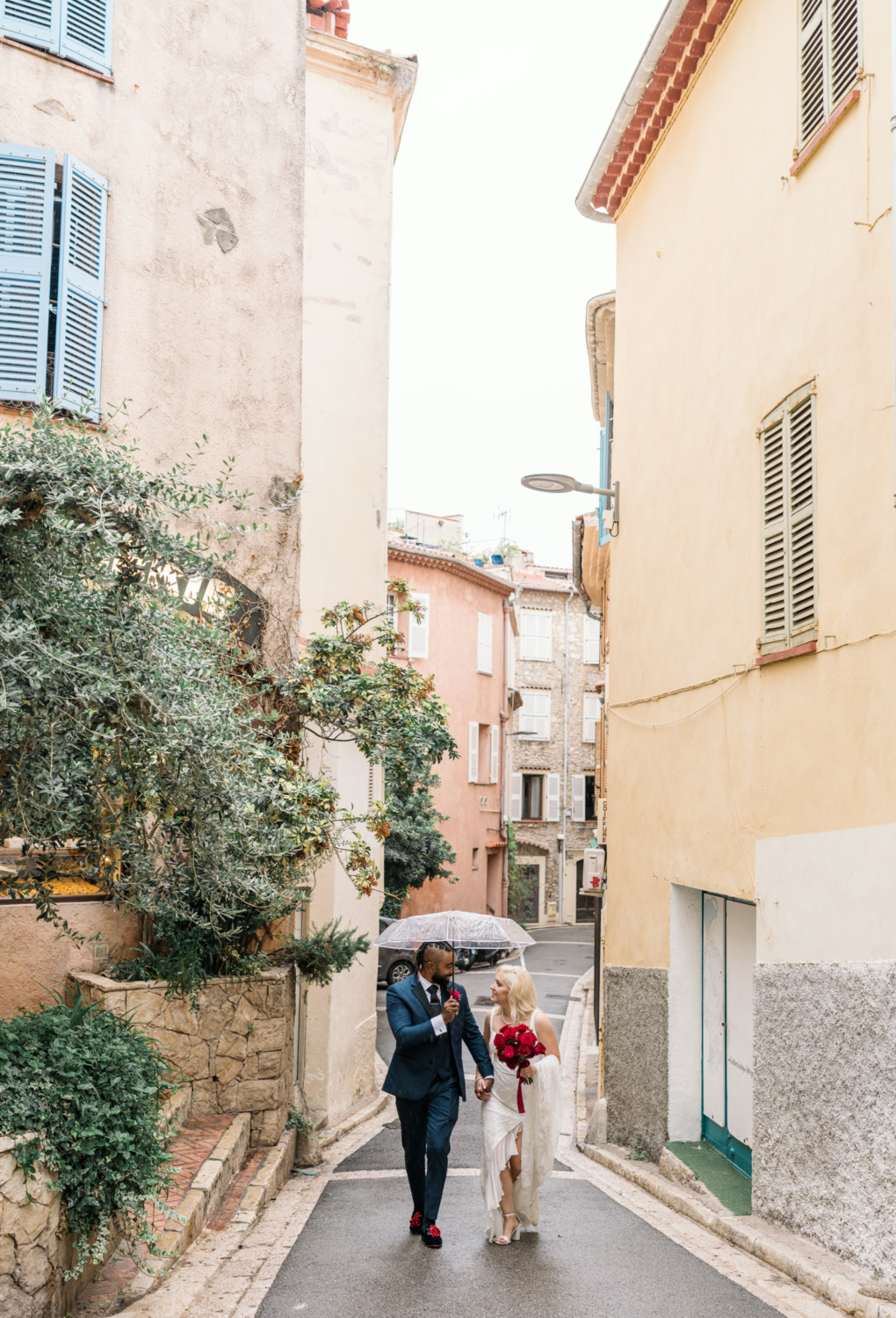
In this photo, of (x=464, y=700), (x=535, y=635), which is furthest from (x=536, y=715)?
(x=464, y=700)

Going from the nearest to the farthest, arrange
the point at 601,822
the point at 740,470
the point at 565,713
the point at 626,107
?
the point at 740,470
the point at 626,107
the point at 601,822
the point at 565,713

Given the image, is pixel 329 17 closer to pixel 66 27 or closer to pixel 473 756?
pixel 66 27

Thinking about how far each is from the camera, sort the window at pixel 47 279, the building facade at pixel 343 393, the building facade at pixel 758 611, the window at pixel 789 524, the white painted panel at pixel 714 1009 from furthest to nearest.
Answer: the building facade at pixel 343 393, the window at pixel 47 279, the white painted panel at pixel 714 1009, the window at pixel 789 524, the building facade at pixel 758 611

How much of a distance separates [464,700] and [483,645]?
2.09m

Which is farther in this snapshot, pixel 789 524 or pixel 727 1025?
pixel 727 1025

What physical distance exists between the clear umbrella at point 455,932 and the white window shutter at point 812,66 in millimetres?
8686

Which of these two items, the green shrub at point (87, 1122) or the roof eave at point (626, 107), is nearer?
the green shrub at point (87, 1122)

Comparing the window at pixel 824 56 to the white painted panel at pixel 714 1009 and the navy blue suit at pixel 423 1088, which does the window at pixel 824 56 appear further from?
the navy blue suit at pixel 423 1088

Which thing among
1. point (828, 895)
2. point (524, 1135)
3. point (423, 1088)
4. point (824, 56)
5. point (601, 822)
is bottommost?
point (524, 1135)

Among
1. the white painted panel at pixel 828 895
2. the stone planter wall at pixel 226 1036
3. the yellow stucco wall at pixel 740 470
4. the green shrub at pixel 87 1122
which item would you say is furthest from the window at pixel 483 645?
the green shrub at pixel 87 1122

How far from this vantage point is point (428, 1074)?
6.96 m

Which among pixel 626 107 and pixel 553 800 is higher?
pixel 626 107

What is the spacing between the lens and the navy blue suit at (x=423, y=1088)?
22.5ft

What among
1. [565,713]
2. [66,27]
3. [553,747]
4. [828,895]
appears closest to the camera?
[828,895]
